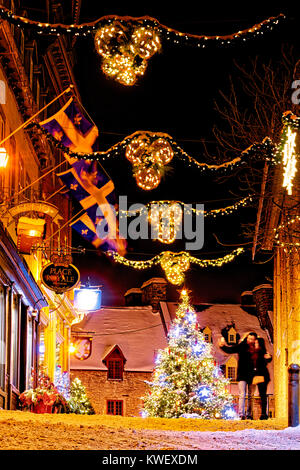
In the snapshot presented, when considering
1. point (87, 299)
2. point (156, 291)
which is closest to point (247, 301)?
point (156, 291)

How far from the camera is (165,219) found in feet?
65.4

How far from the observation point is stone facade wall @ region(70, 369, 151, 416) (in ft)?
167

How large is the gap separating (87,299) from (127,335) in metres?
20.4

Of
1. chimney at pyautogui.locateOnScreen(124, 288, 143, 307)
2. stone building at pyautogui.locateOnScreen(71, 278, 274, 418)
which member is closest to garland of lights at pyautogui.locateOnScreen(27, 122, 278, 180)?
stone building at pyautogui.locateOnScreen(71, 278, 274, 418)

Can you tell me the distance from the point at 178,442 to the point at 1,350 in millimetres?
10546

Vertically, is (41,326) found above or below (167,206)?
below

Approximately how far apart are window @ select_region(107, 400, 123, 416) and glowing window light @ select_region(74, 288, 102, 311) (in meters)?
18.7

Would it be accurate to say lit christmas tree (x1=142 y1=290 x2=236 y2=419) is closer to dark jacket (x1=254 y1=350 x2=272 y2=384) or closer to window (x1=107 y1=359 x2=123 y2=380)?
window (x1=107 y1=359 x2=123 y2=380)

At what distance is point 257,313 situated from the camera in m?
56.4

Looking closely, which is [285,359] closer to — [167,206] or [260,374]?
[167,206]

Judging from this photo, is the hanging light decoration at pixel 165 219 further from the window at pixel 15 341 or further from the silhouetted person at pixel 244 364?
the silhouetted person at pixel 244 364

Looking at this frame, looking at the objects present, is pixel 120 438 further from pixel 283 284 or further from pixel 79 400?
pixel 283 284
